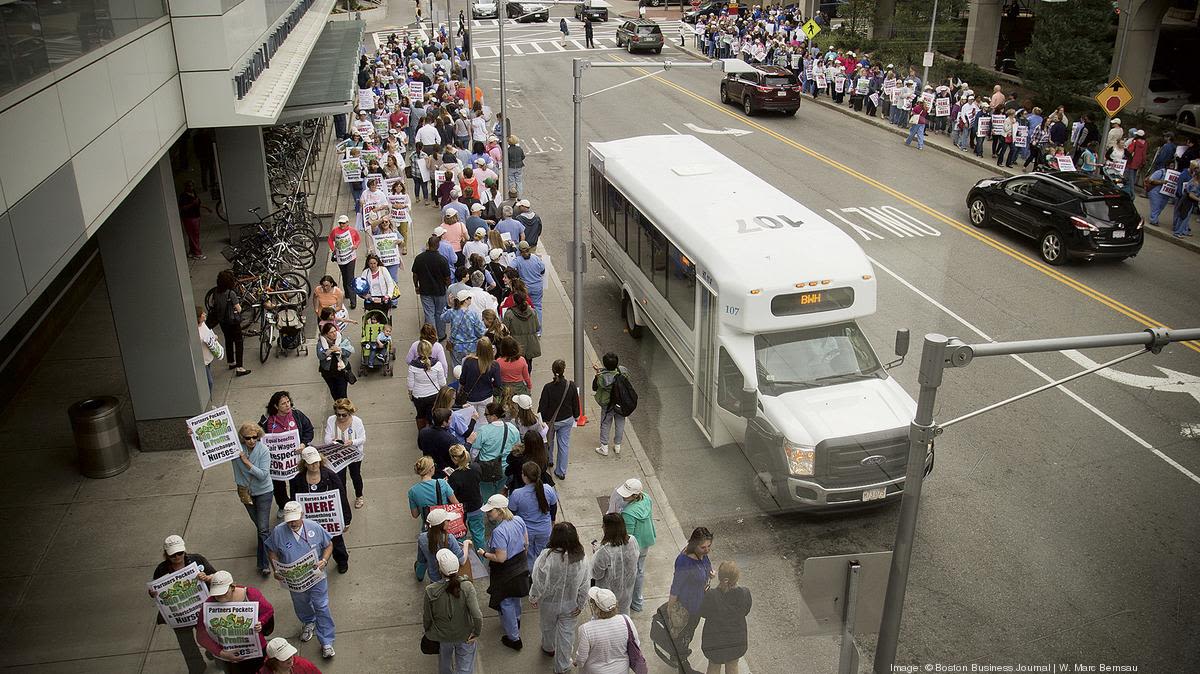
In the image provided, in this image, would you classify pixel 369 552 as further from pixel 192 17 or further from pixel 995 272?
pixel 995 272

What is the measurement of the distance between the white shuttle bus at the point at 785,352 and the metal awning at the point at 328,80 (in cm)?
870

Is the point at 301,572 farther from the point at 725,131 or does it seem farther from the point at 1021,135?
the point at 725,131

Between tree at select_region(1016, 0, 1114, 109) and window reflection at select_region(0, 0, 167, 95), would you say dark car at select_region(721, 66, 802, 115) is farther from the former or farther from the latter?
window reflection at select_region(0, 0, 167, 95)

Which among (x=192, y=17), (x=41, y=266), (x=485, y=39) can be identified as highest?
(x=192, y=17)

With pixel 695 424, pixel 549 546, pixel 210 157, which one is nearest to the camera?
pixel 549 546

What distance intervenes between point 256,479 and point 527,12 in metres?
58.8

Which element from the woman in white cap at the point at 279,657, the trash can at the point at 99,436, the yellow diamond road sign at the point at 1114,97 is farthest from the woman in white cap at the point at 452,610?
the yellow diamond road sign at the point at 1114,97

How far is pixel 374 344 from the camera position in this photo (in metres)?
14.4

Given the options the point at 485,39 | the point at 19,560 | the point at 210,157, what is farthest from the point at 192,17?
the point at 485,39

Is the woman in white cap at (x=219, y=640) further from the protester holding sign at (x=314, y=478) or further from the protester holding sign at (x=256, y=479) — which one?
the protester holding sign at (x=256, y=479)

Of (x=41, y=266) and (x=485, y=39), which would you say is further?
(x=485, y=39)

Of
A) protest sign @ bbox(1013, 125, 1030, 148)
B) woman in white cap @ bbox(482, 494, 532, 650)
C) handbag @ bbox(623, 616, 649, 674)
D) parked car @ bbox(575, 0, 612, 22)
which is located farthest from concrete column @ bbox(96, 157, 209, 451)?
parked car @ bbox(575, 0, 612, 22)

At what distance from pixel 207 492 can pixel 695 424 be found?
5927 millimetres

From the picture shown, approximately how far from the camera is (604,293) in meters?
18.4
